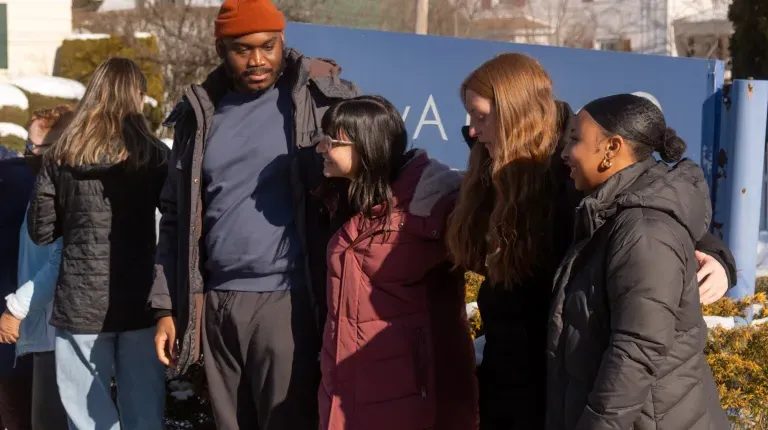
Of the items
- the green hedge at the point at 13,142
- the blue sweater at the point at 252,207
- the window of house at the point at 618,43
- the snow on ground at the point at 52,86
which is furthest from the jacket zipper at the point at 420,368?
the window of house at the point at 618,43

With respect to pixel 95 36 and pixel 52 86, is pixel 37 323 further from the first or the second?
pixel 95 36

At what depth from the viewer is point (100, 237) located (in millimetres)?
3430

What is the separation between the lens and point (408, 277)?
8.95 feet

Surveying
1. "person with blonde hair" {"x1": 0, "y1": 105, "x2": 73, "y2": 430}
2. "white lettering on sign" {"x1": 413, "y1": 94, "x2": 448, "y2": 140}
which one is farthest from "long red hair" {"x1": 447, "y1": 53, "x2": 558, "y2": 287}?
"white lettering on sign" {"x1": 413, "y1": 94, "x2": 448, "y2": 140}

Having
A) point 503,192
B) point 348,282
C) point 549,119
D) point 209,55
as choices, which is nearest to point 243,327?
point 348,282

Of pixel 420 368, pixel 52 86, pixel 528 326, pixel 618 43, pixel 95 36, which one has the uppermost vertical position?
pixel 618 43

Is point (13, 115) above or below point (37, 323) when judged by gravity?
above

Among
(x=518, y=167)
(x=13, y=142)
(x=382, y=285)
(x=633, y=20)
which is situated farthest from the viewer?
(x=633, y=20)

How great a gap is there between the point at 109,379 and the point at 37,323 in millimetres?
547

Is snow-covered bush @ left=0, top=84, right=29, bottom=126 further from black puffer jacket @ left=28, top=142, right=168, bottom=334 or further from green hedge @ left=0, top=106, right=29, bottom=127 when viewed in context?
black puffer jacket @ left=28, top=142, right=168, bottom=334

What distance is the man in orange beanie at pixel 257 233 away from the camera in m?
2.96

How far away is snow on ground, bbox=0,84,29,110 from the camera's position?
1667 centimetres

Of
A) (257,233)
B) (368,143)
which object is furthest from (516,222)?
(257,233)

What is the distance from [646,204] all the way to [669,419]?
20.6 inches
